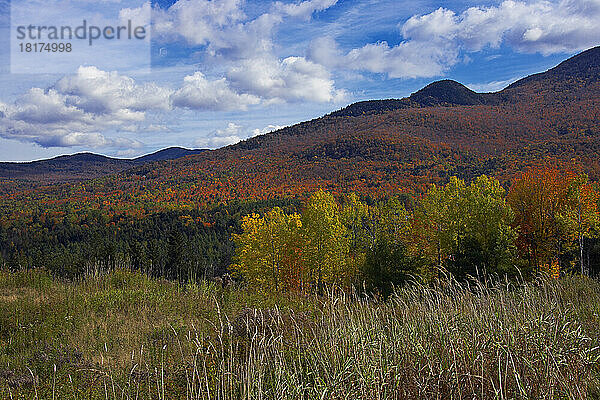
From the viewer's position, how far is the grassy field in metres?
3.32

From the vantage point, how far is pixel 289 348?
14.0 ft

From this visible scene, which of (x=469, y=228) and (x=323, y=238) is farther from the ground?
(x=469, y=228)

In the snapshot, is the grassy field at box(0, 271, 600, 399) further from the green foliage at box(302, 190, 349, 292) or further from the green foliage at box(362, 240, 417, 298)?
the green foliage at box(302, 190, 349, 292)

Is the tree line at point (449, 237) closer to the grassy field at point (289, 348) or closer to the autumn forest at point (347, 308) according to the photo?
the autumn forest at point (347, 308)

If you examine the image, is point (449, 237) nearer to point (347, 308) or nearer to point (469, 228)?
point (469, 228)

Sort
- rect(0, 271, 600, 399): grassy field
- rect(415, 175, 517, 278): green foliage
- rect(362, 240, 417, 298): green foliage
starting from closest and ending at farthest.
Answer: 1. rect(0, 271, 600, 399): grassy field
2. rect(415, 175, 517, 278): green foliage
3. rect(362, 240, 417, 298): green foliage

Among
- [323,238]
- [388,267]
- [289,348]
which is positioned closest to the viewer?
[289,348]

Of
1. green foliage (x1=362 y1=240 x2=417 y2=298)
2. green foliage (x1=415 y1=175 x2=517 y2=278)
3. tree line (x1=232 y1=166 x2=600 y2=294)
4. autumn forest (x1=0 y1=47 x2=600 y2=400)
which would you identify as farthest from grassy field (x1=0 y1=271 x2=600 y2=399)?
green foliage (x1=362 y1=240 x2=417 y2=298)

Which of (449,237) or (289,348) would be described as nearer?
(289,348)

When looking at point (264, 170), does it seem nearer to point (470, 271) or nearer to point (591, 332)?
point (470, 271)

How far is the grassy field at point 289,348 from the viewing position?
3.32m

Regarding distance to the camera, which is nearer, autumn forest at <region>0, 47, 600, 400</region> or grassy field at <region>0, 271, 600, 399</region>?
grassy field at <region>0, 271, 600, 399</region>

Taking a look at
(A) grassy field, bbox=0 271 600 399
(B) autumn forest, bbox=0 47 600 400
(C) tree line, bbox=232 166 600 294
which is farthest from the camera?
(C) tree line, bbox=232 166 600 294

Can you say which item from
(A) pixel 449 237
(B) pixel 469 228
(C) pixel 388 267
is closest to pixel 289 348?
(C) pixel 388 267
